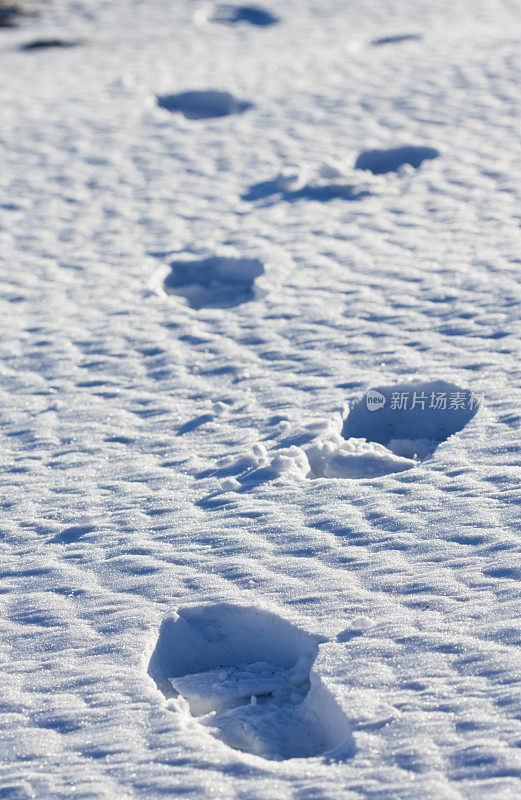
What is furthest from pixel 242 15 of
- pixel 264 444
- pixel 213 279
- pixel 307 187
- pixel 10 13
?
pixel 264 444

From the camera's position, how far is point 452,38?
761 centimetres

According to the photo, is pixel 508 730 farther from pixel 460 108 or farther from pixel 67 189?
pixel 460 108

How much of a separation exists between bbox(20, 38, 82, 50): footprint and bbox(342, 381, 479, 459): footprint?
6.04 meters

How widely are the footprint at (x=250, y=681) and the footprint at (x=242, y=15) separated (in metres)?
7.14

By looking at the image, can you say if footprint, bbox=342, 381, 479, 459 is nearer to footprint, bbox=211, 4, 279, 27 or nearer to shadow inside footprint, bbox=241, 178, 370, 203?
shadow inside footprint, bbox=241, 178, 370, 203

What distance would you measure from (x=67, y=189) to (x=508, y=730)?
175 inches

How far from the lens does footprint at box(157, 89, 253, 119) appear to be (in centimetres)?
679

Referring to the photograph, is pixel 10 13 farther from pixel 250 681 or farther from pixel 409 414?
pixel 250 681

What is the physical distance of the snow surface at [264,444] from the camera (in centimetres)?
230

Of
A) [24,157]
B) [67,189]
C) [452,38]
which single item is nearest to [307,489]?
[67,189]

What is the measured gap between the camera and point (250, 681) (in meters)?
2.55

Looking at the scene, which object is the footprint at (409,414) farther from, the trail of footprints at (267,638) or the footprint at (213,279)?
the footprint at (213,279)

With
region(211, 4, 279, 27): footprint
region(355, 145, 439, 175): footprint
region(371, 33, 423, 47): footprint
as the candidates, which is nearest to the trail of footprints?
region(355, 145, 439, 175): footprint

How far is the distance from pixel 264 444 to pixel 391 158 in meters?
Answer: 3.03
